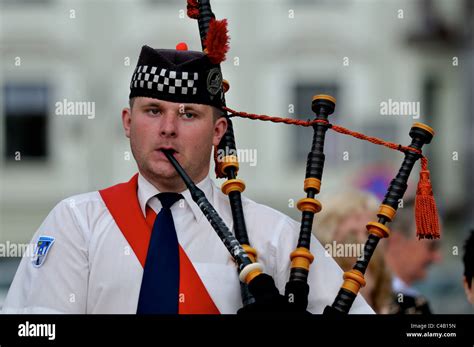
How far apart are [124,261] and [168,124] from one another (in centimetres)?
35

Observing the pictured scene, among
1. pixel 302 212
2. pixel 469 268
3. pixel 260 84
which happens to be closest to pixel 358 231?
pixel 469 268

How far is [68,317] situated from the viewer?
2.69 metres

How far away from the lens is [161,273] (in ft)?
9.05

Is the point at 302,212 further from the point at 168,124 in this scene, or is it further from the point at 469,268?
the point at 469,268

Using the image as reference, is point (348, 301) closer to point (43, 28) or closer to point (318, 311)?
point (318, 311)

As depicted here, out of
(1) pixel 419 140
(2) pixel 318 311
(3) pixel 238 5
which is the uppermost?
(3) pixel 238 5

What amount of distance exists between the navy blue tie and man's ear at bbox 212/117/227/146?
0.78ft

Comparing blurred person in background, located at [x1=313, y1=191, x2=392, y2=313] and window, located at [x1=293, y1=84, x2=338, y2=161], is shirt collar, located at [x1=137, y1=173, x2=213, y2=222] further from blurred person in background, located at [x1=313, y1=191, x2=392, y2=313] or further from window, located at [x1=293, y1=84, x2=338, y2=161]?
window, located at [x1=293, y1=84, x2=338, y2=161]

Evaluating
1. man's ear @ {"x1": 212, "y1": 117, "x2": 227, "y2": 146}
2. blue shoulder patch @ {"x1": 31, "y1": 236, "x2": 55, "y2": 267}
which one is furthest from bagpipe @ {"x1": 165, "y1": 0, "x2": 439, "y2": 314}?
blue shoulder patch @ {"x1": 31, "y1": 236, "x2": 55, "y2": 267}

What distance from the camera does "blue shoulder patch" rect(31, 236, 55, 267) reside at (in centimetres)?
280

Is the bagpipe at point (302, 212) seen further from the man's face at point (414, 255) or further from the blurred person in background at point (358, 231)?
the man's face at point (414, 255)

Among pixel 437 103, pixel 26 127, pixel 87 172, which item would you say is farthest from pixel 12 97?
pixel 437 103

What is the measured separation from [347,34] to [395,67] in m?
0.90

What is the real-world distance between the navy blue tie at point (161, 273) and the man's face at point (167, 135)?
0.13m
